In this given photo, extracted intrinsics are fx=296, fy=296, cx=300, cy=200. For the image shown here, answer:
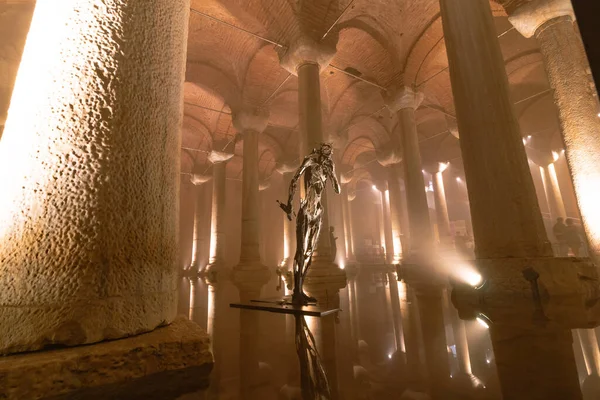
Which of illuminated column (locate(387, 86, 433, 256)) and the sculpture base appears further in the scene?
illuminated column (locate(387, 86, 433, 256))

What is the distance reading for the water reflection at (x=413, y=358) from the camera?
1.43m

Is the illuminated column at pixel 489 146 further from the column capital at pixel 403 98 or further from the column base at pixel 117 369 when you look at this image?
the column capital at pixel 403 98

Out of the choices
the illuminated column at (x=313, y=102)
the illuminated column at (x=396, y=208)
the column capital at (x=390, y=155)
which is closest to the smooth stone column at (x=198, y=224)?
the column capital at (x=390, y=155)

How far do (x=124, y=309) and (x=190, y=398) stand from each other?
51cm

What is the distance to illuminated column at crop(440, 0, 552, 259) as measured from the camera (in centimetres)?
358

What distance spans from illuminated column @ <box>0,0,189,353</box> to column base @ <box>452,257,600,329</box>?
317cm

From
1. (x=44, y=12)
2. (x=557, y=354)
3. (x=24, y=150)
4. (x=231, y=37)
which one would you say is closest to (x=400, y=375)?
(x=557, y=354)

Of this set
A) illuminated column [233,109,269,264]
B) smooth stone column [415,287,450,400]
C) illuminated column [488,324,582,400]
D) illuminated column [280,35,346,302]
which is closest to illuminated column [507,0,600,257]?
smooth stone column [415,287,450,400]

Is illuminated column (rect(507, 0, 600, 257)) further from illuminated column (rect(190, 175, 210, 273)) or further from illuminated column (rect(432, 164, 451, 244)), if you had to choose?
illuminated column (rect(190, 175, 210, 273))

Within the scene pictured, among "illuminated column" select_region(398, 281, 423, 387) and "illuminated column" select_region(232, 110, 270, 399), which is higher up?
"illuminated column" select_region(232, 110, 270, 399)

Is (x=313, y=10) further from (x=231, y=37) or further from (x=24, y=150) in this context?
(x=24, y=150)

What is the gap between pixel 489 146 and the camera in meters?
3.82

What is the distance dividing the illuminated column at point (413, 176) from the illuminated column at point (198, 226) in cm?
1049

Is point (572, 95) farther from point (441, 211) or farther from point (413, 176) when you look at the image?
point (441, 211)
